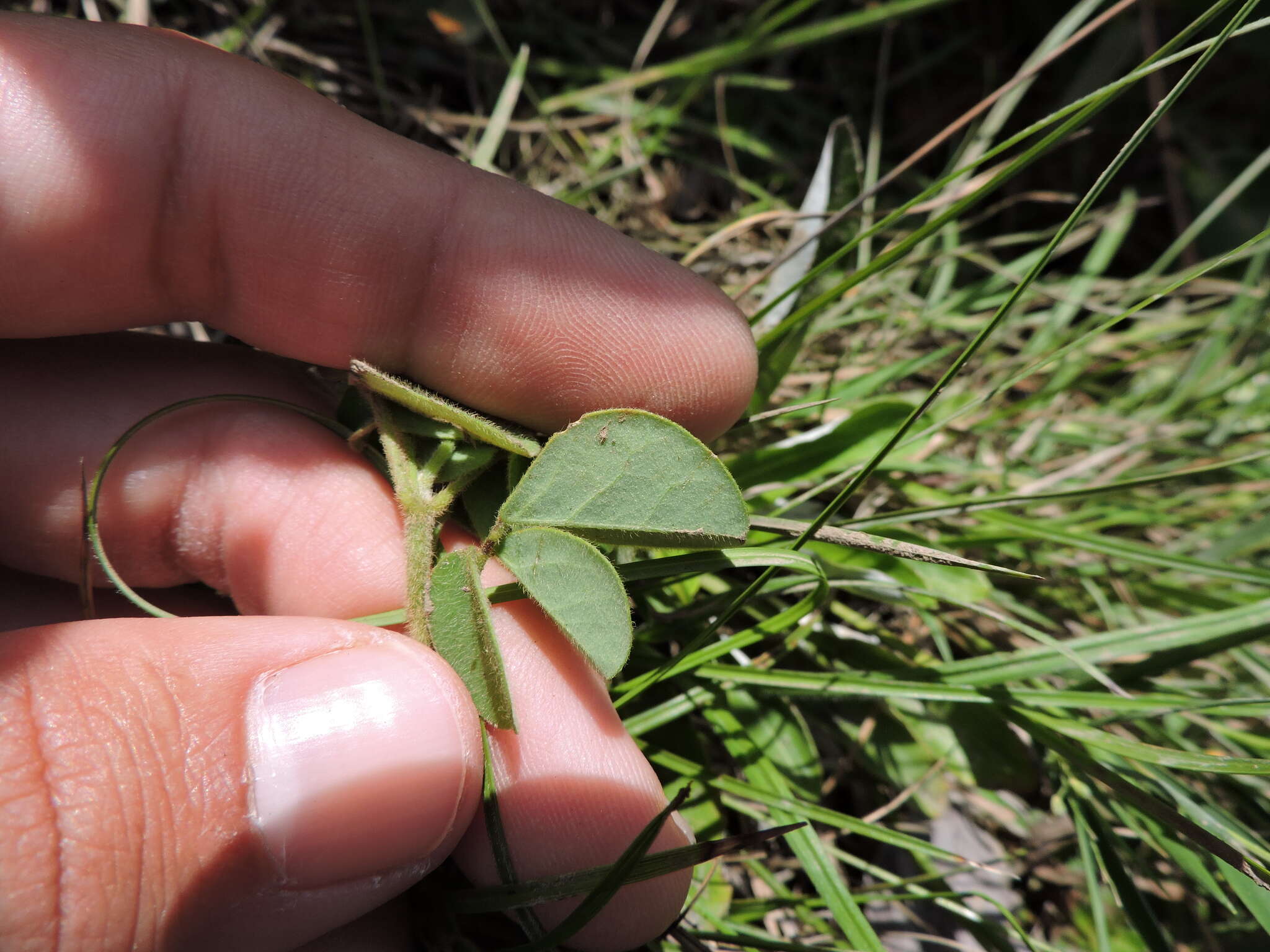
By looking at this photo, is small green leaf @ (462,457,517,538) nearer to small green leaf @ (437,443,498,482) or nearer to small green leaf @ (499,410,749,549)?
small green leaf @ (437,443,498,482)

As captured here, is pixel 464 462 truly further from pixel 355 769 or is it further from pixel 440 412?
pixel 355 769

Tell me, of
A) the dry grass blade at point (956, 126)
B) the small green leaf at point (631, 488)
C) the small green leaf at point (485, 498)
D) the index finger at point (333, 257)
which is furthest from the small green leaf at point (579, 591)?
the dry grass blade at point (956, 126)

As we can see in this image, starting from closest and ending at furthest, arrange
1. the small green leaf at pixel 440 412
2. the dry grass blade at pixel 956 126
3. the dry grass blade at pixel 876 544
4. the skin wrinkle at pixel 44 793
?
the skin wrinkle at pixel 44 793 < the dry grass blade at pixel 876 544 < the small green leaf at pixel 440 412 < the dry grass blade at pixel 956 126

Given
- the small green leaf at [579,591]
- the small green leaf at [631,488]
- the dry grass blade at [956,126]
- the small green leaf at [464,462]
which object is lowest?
the small green leaf at [464,462]

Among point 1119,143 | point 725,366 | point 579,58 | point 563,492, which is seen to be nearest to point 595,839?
point 563,492

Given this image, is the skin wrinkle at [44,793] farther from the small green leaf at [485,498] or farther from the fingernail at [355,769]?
the small green leaf at [485,498]

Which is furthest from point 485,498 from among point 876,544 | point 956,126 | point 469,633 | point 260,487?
point 956,126
